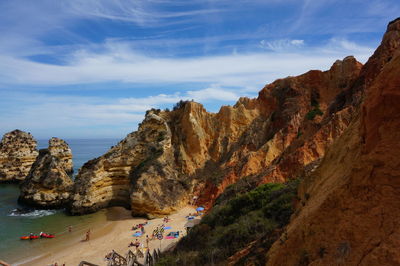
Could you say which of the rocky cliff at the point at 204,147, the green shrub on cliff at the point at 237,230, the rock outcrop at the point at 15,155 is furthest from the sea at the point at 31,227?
the rock outcrop at the point at 15,155

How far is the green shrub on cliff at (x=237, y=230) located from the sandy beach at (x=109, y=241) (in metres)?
8.55

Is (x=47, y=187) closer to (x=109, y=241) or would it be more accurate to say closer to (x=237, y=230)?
(x=109, y=241)

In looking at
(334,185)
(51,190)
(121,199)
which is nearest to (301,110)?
(121,199)

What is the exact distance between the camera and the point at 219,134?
131ft

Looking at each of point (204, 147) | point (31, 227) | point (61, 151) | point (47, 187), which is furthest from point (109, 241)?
point (61, 151)

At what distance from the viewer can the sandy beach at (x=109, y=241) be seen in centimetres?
2013

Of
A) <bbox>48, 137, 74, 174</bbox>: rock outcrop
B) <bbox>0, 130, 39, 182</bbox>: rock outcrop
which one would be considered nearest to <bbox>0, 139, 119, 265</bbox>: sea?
<bbox>0, 130, 39, 182</bbox>: rock outcrop

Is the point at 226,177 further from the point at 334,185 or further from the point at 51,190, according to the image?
the point at 334,185

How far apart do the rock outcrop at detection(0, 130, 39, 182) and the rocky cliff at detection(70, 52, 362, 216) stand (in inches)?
1035

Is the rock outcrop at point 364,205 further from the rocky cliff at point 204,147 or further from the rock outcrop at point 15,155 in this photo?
the rock outcrop at point 15,155

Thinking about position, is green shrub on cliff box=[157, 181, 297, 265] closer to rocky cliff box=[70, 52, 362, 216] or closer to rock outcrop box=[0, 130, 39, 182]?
rocky cliff box=[70, 52, 362, 216]

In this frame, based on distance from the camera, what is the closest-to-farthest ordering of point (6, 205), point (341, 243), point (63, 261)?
point (341, 243)
point (63, 261)
point (6, 205)

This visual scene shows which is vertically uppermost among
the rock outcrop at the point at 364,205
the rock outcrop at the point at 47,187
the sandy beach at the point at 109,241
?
the rock outcrop at the point at 364,205

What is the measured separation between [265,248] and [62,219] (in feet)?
92.2
